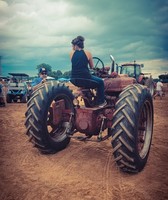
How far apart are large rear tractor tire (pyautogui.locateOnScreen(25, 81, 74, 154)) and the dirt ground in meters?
0.31

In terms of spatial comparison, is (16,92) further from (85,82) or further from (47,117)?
(85,82)

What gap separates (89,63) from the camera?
4270 millimetres

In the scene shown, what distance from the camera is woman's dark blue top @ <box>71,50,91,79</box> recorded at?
4.15m

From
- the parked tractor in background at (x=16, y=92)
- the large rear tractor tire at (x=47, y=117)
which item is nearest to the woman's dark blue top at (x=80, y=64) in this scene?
the large rear tractor tire at (x=47, y=117)

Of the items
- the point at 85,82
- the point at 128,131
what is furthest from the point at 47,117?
the point at 128,131

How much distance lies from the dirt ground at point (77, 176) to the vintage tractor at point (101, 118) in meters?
0.26

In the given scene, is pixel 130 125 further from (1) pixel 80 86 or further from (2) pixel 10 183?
(2) pixel 10 183

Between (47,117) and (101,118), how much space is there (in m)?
1.11

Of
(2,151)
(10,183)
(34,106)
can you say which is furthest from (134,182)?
(2,151)

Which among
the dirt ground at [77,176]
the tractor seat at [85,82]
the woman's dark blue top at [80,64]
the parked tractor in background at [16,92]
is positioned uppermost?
the woman's dark blue top at [80,64]

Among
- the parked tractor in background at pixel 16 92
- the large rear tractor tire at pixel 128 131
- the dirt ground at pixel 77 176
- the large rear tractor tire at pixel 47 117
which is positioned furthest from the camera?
the parked tractor in background at pixel 16 92

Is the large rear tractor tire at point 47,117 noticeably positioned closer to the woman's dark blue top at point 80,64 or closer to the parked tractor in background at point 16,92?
the woman's dark blue top at point 80,64

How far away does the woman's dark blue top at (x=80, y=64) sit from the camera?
13.6 feet

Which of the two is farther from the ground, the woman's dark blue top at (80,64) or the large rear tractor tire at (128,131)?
the woman's dark blue top at (80,64)
